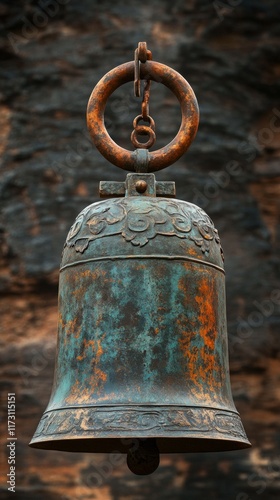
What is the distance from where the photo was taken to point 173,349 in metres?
2.16

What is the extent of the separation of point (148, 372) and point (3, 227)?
7.66 feet

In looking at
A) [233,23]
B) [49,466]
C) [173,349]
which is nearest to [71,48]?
[233,23]

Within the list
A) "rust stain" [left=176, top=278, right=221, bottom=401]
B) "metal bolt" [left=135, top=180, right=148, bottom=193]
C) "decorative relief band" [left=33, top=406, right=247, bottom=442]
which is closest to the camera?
"decorative relief band" [left=33, top=406, right=247, bottom=442]

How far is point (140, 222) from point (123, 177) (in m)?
2.12

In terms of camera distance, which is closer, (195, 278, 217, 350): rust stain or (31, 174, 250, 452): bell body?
(31, 174, 250, 452): bell body

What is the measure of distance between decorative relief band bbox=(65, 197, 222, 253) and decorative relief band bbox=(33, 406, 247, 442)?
0.38 m

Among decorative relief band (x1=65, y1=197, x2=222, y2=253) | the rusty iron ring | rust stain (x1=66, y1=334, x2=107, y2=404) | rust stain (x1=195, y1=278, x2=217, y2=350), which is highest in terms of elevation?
the rusty iron ring

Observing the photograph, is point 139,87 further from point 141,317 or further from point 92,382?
point 92,382

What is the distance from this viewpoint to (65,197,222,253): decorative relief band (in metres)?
2.24

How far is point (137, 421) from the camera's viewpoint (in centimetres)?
207

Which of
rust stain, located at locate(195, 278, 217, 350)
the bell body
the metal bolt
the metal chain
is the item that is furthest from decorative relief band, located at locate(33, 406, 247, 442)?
the metal chain

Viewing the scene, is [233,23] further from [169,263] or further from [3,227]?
[169,263]

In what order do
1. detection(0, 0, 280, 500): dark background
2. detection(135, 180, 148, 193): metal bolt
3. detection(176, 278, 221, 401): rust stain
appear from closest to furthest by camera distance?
detection(176, 278, 221, 401): rust stain
detection(135, 180, 148, 193): metal bolt
detection(0, 0, 280, 500): dark background

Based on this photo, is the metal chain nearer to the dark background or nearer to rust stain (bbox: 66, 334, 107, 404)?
rust stain (bbox: 66, 334, 107, 404)
